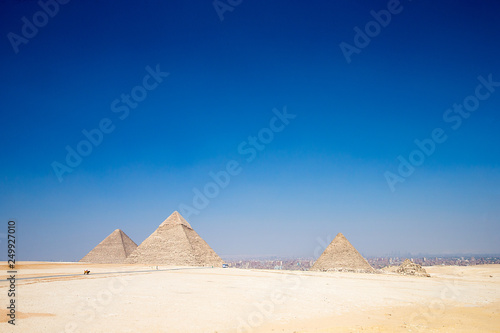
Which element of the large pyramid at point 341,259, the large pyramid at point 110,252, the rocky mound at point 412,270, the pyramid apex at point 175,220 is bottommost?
the rocky mound at point 412,270

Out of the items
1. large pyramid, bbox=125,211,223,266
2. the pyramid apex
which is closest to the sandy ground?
large pyramid, bbox=125,211,223,266

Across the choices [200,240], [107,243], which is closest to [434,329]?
[200,240]

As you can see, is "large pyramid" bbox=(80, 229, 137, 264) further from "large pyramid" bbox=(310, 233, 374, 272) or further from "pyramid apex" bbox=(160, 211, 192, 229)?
"large pyramid" bbox=(310, 233, 374, 272)

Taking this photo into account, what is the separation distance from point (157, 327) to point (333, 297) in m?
11.0

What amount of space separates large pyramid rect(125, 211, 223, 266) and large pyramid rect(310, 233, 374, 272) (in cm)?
1816

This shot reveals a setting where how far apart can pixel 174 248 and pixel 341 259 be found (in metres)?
25.2

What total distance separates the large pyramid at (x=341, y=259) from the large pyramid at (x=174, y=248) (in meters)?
18.2

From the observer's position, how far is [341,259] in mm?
43781

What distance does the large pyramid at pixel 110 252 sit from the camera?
194 feet

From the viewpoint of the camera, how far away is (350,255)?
144 ft

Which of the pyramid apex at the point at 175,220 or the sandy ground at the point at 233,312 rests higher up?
the pyramid apex at the point at 175,220

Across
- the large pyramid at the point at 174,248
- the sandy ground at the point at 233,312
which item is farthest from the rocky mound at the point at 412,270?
the large pyramid at the point at 174,248

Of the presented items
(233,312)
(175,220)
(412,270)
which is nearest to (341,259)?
(412,270)

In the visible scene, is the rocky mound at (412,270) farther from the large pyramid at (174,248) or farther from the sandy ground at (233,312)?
the large pyramid at (174,248)
